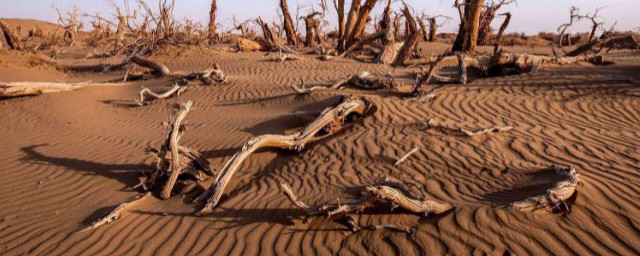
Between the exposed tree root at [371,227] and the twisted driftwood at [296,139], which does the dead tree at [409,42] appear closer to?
the twisted driftwood at [296,139]

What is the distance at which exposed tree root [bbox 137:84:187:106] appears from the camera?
28.2 feet

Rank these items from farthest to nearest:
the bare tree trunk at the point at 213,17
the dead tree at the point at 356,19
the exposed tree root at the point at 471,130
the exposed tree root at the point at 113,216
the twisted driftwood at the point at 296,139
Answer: the bare tree trunk at the point at 213,17, the dead tree at the point at 356,19, the exposed tree root at the point at 471,130, the twisted driftwood at the point at 296,139, the exposed tree root at the point at 113,216

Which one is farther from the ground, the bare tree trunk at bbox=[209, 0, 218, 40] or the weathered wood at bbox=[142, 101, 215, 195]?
the bare tree trunk at bbox=[209, 0, 218, 40]

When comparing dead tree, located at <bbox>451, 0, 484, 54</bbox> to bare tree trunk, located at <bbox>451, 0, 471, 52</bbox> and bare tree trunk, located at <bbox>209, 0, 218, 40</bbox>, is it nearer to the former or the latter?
bare tree trunk, located at <bbox>451, 0, 471, 52</bbox>

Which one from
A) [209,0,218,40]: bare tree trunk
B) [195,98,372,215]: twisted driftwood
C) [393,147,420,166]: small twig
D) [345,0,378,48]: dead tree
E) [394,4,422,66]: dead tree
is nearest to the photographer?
[195,98,372,215]: twisted driftwood

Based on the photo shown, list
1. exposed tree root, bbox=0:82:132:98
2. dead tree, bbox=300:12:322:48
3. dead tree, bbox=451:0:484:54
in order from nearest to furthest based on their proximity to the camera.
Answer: exposed tree root, bbox=0:82:132:98 → dead tree, bbox=451:0:484:54 → dead tree, bbox=300:12:322:48

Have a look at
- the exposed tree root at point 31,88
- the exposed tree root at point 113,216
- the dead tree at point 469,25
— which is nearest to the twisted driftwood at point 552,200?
the exposed tree root at point 113,216

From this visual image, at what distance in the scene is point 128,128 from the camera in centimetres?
723

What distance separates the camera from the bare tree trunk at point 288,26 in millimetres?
17820

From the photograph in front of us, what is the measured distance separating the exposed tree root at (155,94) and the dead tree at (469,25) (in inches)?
308

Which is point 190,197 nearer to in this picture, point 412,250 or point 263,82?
point 412,250

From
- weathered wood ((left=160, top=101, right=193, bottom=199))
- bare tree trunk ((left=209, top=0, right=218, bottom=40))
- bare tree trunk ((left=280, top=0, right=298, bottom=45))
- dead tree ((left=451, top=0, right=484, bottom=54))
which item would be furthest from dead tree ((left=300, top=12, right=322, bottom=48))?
weathered wood ((left=160, top=101, right=193, bottom=199))

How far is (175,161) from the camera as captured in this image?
4395 millimetres

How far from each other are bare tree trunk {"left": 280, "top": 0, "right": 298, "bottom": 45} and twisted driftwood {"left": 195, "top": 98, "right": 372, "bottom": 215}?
12660mm
